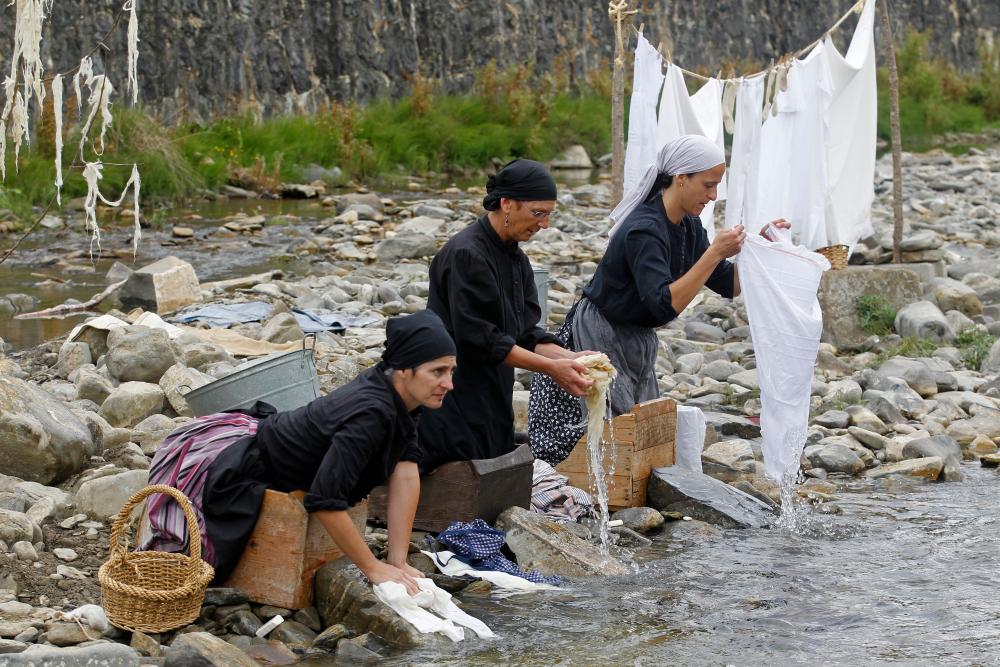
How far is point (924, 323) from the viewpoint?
29.9ft

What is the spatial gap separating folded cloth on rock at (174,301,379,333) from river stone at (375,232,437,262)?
10.7 feet

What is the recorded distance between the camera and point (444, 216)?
15906mm

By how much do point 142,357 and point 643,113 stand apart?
5.13 m

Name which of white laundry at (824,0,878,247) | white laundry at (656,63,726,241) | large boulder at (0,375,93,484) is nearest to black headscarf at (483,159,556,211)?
large boulder at (0,375,93,484)

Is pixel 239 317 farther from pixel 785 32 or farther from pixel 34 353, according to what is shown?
pixel 785 32

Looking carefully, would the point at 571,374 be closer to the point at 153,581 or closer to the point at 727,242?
the point at 727,242

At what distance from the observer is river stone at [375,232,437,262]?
13180 millimetres

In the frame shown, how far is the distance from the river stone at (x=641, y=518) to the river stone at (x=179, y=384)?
2.32 meters

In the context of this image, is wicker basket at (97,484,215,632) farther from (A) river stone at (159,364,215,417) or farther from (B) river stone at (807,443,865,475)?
(B) river stone at (807,443,865,475)

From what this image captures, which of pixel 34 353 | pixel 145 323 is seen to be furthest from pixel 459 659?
pixel 34 353

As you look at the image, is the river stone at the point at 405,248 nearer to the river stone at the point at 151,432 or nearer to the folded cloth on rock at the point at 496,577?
the river stone at the point at 151,432

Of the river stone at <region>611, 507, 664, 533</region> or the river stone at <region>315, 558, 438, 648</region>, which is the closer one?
the river stone at <region>315, 558, 438, 648</region>

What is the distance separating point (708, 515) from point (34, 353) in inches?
208

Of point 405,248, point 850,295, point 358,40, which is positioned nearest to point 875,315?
point 850,295
